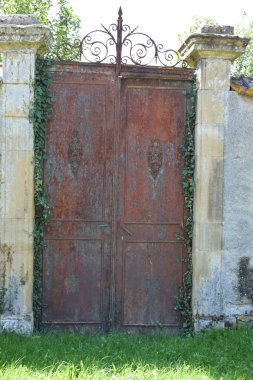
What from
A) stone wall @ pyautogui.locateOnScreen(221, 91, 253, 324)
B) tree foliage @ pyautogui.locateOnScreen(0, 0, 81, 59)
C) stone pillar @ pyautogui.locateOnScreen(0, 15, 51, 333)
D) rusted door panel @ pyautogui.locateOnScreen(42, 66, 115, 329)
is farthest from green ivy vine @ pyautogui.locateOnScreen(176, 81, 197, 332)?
tree foliage @ pyautogui.locateOnScreen(0, 0, 81, 59)

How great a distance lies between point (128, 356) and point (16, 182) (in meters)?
2.13

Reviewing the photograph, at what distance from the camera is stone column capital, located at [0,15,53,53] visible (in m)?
5.28

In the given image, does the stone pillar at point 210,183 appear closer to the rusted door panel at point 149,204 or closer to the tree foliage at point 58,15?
the rusted door panel at point 149,204

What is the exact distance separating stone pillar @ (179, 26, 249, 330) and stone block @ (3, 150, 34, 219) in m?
1.85

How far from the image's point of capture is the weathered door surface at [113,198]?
5.73m

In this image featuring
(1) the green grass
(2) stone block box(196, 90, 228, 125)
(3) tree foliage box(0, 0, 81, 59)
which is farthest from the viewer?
(3) tree foliage box(0, 0, 81, 59)

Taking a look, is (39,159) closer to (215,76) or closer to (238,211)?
(215,76)

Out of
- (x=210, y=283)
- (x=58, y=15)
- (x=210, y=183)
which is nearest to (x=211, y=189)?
(x=210, y=183)

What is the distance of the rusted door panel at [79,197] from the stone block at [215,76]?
100 centimetres

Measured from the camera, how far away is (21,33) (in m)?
5.29

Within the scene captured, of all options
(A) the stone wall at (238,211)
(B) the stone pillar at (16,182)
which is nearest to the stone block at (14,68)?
(B) the stone pillar at (16,182)

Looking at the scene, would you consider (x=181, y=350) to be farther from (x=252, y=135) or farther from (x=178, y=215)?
(x=252, y=135)

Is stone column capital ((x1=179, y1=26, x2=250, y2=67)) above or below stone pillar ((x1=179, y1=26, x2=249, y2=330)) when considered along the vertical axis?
above

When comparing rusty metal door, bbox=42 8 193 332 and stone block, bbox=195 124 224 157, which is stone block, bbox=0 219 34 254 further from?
stone block, bbox=195 124 224 157
